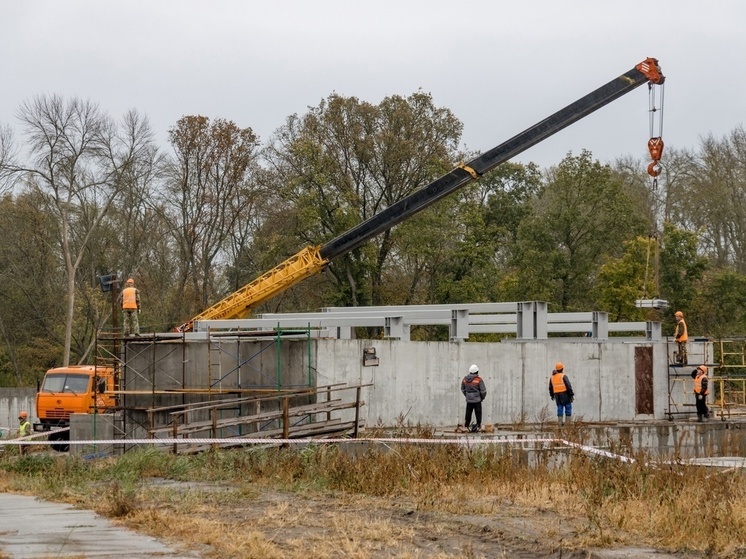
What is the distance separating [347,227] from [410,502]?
33.5 meters

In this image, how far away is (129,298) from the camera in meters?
26.0

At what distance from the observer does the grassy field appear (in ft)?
31.6

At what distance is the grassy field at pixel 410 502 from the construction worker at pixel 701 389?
1085 centimetres

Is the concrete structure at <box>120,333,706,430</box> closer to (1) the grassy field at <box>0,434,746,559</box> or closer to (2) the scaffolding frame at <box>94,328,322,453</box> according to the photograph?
(2) the scaffolding frame at <box>94,328,322,453</box>

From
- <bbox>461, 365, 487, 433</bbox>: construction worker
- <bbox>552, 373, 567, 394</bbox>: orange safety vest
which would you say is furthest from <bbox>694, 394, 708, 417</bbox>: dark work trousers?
<bbox>461, 365, 487, 433</bbox>: construction worker

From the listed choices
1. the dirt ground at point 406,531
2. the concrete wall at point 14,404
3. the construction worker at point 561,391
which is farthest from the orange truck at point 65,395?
the dirt ground at point 406,531

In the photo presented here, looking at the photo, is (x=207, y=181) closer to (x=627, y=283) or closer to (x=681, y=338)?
(x=627, y=283)

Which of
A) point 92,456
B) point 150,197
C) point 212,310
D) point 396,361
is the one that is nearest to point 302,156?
point 150,197

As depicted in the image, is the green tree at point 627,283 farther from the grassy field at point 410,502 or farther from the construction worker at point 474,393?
the grassy field at point 410,502

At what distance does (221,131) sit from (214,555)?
4182 centimetres

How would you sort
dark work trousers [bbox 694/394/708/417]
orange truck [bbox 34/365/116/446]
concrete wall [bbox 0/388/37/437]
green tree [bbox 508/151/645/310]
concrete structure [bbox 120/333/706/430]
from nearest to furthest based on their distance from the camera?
concrete structure [bbox 120/333/706/430] → dark work trousers [bbox 694/394/708/417] → orange truck [bbox 34/365/116/446] → green tree [bbox 508/151/645/310] → concrete wall [bbox 0/388/37/437]

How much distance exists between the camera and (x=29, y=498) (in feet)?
46.0

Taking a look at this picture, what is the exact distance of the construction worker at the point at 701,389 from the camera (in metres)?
26.0

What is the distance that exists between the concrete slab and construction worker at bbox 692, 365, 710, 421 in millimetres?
17377
